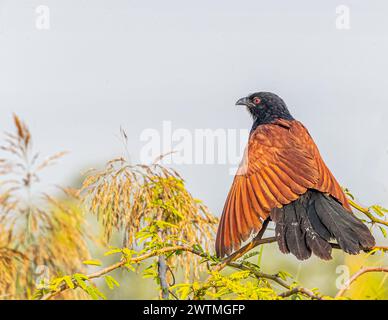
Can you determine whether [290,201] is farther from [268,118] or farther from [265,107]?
[265,107]

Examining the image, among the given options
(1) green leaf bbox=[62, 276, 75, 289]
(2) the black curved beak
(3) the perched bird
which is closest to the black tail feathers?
(3) the perched bird

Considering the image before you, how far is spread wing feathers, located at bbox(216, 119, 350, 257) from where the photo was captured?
2113mm

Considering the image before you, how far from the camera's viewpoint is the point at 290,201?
228 cm

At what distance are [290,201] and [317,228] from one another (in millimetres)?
191

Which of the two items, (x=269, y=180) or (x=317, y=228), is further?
(x=269, y=180)

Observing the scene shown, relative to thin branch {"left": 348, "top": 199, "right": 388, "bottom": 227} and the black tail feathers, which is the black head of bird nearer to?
the black tail feathers

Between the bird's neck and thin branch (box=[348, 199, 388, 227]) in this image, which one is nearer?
thin branch (box=[348, 199, 388, 227])

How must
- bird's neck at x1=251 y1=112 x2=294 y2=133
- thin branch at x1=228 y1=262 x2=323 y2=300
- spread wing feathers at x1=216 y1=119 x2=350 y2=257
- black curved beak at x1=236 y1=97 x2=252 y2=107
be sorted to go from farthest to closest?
black curved beak at x1=236 y1=97 x2=252 y2=107 < bird's neck at x1=251 y1=112 x2=294 y2=133 < spread wing feathers at x1=216 y1=119 x2=350 y2=257 < thin branch at x1=228 y1=262 x2=323 y2=300

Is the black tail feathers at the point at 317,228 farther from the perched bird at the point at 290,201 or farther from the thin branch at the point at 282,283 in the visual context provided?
the thin branch at the point at 282,283

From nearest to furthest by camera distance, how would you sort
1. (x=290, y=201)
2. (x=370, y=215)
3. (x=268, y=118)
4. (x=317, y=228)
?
(x=370, y=215), (x=317, y=228), (x=290, y=201), (x=268, y=118)

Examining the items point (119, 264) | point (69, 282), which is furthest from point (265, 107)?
point (69, 282)

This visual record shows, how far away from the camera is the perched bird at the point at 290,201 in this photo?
1998mm
